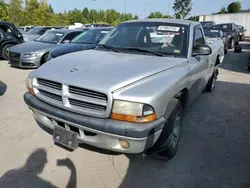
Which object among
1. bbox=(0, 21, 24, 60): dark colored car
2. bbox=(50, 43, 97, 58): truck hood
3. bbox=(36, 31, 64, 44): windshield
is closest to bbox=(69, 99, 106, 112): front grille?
bbox=(50, 43, 97, 58): truck hood

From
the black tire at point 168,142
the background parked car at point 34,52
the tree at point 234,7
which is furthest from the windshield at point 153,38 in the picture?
the tree at point 234,7

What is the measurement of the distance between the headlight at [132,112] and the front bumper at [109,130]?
1.9 inches

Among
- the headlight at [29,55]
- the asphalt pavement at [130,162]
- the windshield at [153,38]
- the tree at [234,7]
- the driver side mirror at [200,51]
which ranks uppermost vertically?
the tree at [234,7]

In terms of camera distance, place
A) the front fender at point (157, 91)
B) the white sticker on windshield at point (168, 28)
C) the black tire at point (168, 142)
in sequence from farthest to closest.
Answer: the white sticker on windshield at point (168, 28) < the black tire at point (168, 142) < the front fender at point (157, 91)

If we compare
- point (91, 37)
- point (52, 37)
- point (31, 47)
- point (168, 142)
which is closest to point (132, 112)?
point (168, 142)

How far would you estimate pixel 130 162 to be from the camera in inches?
116

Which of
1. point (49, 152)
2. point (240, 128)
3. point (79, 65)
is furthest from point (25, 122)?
point (240, 128)

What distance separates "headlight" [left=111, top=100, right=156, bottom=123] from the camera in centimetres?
220

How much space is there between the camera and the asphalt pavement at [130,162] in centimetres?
259

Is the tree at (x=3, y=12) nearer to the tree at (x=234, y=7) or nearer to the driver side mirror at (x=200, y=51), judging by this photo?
the driver side mirror at (x=200, y=51)

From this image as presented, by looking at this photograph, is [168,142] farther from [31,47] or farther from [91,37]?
[31,47]

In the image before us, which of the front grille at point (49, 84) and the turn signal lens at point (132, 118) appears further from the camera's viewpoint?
the front grille at point (49, 84)

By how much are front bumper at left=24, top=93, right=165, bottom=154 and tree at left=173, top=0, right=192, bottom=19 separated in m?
59.4

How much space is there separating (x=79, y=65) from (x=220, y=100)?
12.5 feet
